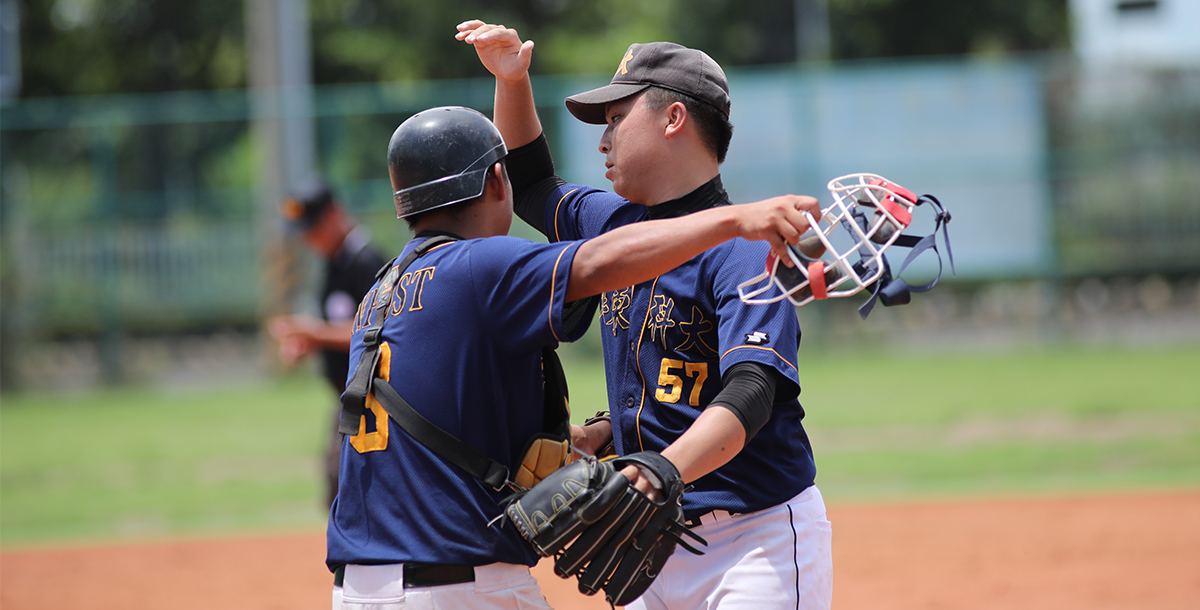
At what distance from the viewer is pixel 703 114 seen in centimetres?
297

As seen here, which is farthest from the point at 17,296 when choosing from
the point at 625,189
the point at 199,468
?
the point at 625,189

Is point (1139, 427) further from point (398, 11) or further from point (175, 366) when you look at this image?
point (398, 11)

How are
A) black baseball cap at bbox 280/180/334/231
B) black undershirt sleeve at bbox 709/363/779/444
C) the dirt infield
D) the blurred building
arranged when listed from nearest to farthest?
black undershirt sleeve at bbox 709/363/779/444, the dirt infield, black baseball cap at bbox 280/180/334/231, the blurred building

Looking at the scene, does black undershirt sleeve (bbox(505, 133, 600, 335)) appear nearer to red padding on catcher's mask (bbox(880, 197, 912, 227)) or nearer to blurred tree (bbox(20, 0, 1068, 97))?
red padding on catcher's mask (bbox(880, 197, 912, 227))

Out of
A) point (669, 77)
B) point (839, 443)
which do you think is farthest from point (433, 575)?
point (839, 443)

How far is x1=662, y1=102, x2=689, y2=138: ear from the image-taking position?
2926mm

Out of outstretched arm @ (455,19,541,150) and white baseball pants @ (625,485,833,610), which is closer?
white baseball pants @ (625,485,833,610)

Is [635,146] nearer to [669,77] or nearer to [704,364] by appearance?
[669,77]

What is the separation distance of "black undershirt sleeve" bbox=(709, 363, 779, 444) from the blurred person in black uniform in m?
3.96

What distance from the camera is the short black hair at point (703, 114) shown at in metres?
2.94

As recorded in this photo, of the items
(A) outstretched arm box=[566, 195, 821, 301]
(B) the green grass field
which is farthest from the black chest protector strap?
(B) the green grass field

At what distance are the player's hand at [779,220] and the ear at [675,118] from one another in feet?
2.24

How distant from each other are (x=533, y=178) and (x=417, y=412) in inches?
47.6

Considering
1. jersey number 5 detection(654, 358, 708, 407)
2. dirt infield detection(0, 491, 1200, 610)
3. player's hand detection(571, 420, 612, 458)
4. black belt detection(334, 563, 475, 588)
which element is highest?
jersey number 5 detection(654, 358, 708, 407)
